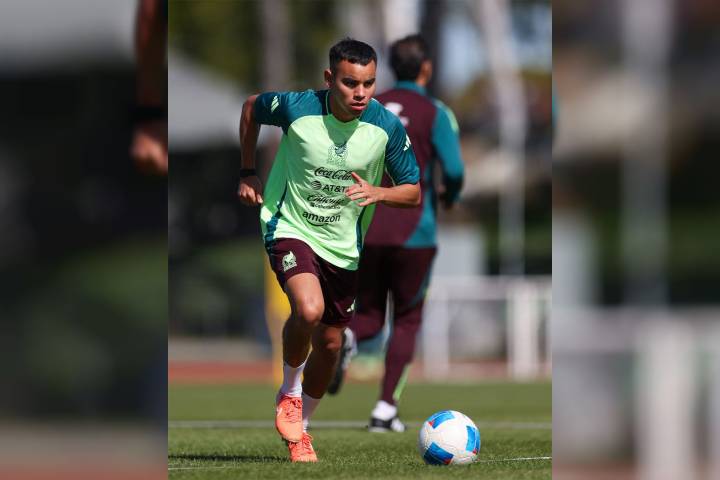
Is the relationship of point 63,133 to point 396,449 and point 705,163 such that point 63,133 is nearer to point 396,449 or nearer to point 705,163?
point 396,449

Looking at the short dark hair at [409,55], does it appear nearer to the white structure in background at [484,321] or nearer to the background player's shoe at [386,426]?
the background player's shoe at [386,426]

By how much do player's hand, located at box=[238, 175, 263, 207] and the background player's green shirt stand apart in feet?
0.56

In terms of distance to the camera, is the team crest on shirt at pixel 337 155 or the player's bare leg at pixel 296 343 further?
the team crest on shirt at pixel 337 155

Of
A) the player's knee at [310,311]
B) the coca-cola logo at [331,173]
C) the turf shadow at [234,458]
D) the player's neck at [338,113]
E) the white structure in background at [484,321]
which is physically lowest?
the white structure in background at [484,321]

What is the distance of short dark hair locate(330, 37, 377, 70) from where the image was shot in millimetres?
5277

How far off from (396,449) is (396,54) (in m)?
2.65

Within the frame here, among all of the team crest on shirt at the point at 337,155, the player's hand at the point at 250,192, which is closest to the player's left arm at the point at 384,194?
the team crest on shirt at the point at 337,155

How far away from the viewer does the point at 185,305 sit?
79.8 ft

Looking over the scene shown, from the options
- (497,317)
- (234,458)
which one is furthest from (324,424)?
(497,317)

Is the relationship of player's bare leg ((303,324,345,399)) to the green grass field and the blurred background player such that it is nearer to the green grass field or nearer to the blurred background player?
the green grass field

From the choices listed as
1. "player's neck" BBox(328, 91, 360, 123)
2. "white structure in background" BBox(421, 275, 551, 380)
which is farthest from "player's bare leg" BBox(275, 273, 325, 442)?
"white structure in background" BBox(421, 275, 551, 380)

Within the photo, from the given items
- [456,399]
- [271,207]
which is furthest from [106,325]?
[456,399]

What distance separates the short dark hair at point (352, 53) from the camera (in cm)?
528

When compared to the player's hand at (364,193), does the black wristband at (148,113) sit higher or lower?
higher
